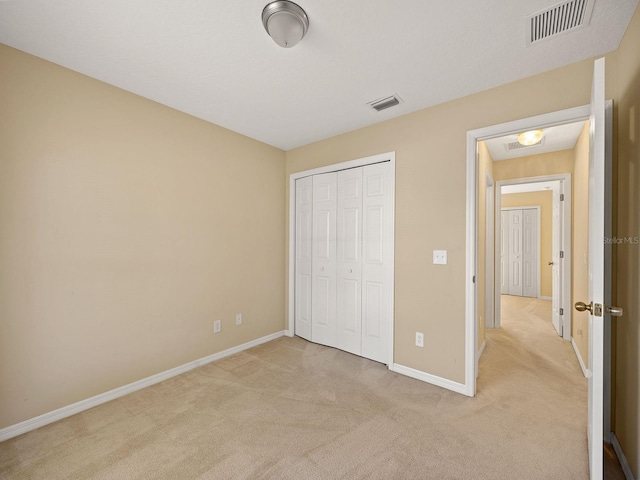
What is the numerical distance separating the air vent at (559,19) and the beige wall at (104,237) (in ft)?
8.86

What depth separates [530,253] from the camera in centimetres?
667

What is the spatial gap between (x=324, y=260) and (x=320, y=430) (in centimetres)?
185

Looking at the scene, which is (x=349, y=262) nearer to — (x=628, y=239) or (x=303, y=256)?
(x=303, y=256)

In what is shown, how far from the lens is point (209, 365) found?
2873 mm

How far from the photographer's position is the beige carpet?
1.58m

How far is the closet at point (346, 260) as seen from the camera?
9.51 ft

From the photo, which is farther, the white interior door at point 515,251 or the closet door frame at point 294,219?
the white interior door at point 515,251

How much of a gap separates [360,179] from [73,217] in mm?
2514

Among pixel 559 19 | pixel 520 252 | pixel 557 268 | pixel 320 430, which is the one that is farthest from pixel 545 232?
pixel 320 430

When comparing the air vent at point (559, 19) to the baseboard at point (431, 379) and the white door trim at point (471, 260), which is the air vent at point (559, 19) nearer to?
the white door trim at point (471, 260)

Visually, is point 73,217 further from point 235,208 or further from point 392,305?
point 392,305

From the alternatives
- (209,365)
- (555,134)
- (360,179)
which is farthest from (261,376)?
(555,134)

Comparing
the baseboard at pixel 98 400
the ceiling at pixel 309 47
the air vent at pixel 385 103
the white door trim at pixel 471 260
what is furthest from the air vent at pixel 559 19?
the baseboard at pixel 98 400

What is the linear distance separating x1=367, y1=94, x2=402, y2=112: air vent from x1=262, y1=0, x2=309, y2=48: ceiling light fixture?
104 centimetres
